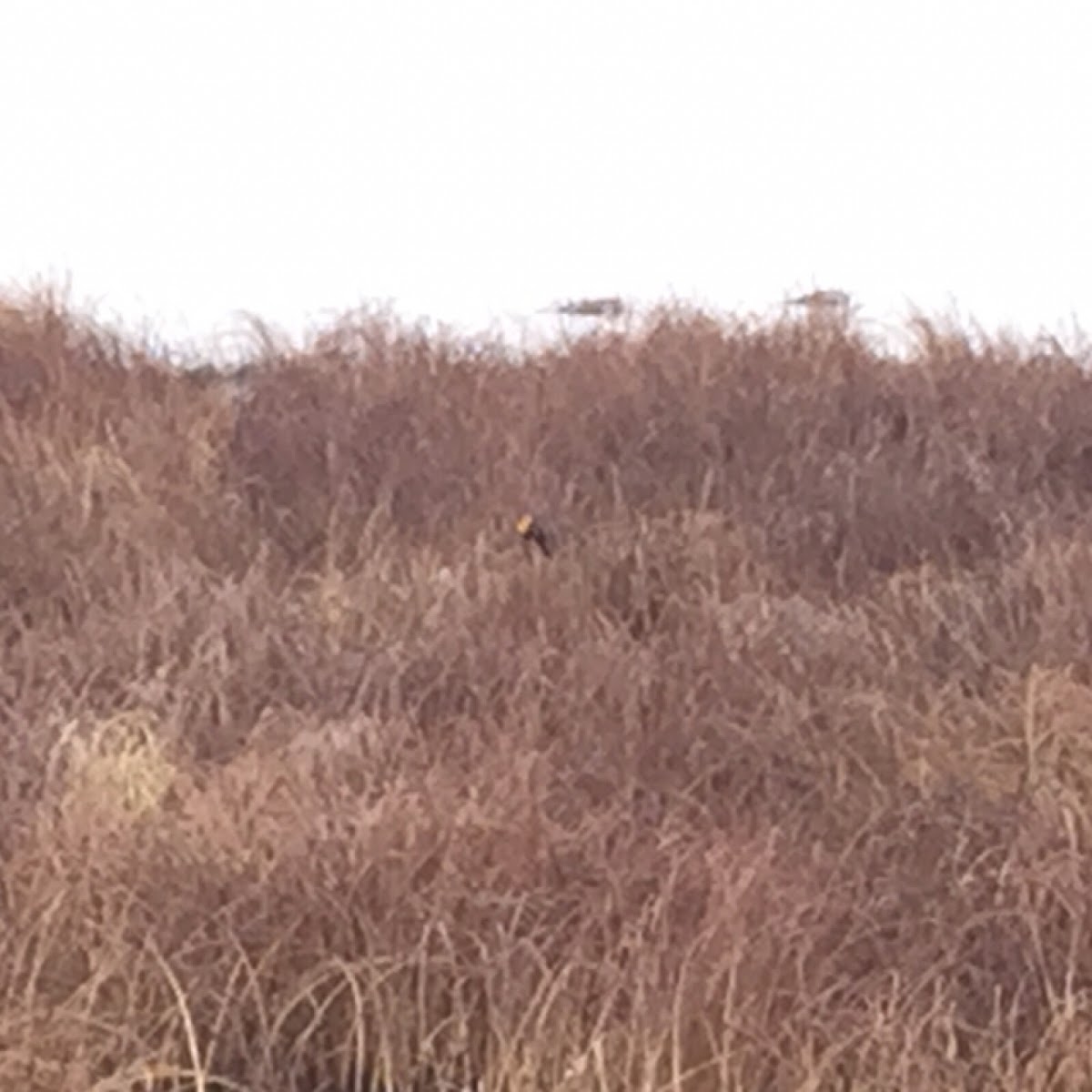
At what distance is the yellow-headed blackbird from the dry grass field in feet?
0.16

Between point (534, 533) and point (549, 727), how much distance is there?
125cm

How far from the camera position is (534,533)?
191 inches

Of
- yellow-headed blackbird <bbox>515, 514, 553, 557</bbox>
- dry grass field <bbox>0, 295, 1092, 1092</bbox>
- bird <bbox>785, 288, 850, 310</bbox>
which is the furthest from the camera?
bird <bbox>785, 288, 850, 310</bbox>

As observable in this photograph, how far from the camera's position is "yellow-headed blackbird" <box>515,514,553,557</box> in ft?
15.9

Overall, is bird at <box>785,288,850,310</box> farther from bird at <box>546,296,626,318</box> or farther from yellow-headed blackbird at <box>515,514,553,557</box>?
yellow-headed blackbird at <box>515,514,553,557</box>

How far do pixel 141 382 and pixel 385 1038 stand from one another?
3823mm

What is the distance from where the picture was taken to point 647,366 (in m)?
6.09

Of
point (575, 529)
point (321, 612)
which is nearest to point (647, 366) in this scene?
point (575, 529)

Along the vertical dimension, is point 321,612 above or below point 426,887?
above

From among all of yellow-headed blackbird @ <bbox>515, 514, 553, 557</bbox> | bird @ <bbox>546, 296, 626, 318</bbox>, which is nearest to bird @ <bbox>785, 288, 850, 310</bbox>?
Answer: bird @ <bbox>546, 296, 626, 318</bbox>

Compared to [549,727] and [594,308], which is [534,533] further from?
[594,308]

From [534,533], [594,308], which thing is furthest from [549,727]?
[594,308]

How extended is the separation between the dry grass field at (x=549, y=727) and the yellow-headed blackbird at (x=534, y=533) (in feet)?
0.16

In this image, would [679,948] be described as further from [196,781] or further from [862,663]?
[862,663]
